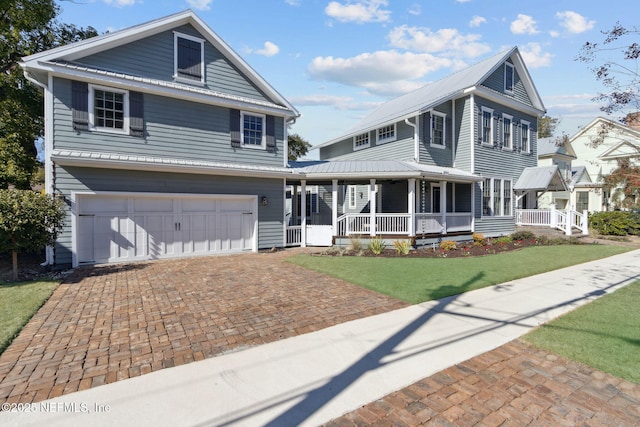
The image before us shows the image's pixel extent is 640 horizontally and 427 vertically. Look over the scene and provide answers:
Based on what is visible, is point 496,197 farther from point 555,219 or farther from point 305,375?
point 305,375

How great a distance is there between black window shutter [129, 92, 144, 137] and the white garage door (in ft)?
7.08

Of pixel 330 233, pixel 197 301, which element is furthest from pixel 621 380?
pixel 330 233

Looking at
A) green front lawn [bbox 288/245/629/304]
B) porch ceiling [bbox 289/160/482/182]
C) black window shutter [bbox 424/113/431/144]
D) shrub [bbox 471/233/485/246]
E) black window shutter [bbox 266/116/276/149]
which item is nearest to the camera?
green front lawn [bbox 288/245/629/304]

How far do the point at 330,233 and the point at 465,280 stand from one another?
21.6ft

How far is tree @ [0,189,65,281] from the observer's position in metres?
7.07

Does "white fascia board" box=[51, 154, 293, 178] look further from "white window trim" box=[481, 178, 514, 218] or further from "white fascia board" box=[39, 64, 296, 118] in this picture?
"white window trim" box=[481, 178, 514, 218]

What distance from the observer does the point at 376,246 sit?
11797 mm

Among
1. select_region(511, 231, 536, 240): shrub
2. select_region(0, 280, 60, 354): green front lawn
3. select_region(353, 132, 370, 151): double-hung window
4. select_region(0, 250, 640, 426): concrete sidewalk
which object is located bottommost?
select_region(0, 250, 640, 426): concrete sidewalk

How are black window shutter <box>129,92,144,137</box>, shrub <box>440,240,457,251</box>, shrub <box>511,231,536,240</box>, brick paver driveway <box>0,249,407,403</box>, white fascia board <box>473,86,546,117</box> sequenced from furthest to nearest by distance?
white fascia board <box>473,86,546,117</box>
shrub <box>511,231,536,240</box>
shrub <box>440,240,457,251</box>
black window shutter <box>129,92,144,137</box>
brick paver driveway <box>0,249,407,403</box>

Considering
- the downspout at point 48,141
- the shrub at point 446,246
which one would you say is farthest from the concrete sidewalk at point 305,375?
the downspout at point 48,141

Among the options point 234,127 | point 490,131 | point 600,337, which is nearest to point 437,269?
point 600,337

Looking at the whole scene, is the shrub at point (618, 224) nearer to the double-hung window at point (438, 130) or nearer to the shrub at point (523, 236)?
the shrub at point (523, 236)

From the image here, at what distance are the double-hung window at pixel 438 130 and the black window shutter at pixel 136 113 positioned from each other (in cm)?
1298

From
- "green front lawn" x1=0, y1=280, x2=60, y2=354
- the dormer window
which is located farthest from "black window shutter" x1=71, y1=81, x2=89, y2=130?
"green front lawn" x1=0, y1=280, x2=60, y2=354
